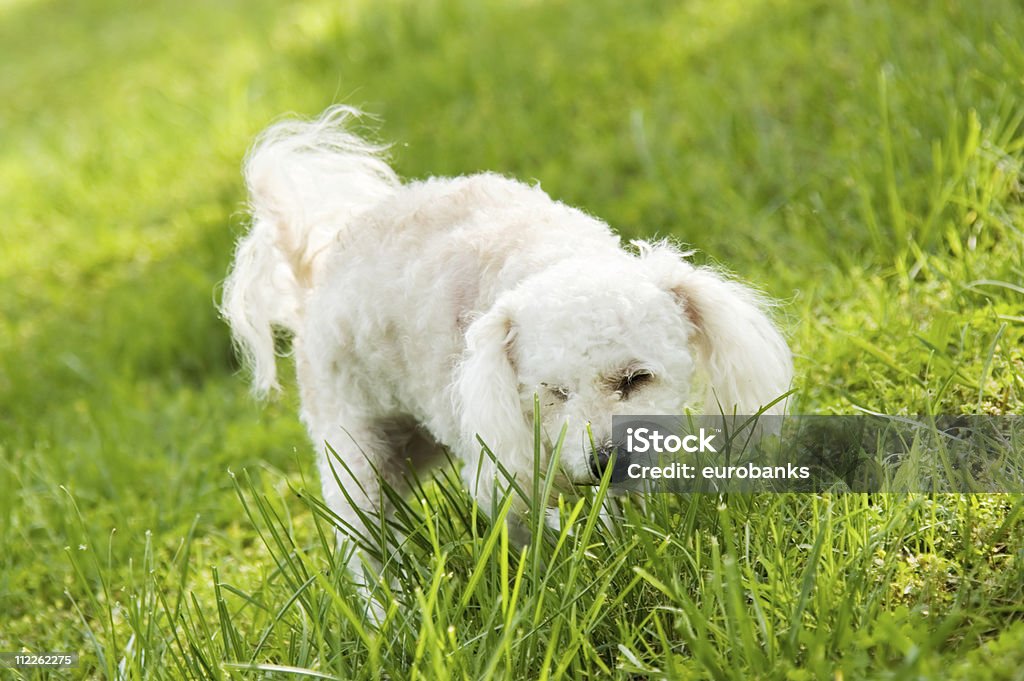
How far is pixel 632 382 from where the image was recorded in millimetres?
2426

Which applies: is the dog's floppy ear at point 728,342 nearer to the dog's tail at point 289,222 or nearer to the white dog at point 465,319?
the white dog at point 465,319

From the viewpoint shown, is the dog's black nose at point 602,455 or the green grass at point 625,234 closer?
the green grass at point 625,234

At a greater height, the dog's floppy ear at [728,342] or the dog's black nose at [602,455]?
the dog's floppy ear at [728,342]

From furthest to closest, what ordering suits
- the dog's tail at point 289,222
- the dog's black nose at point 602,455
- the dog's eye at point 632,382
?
the dog's tail at point 289,222, the dog's eye at point 632,382, the dog's black nose at point 602,455

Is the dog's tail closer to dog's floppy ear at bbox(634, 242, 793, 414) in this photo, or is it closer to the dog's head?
the dog's head

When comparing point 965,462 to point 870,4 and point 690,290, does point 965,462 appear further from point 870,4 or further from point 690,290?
point 870,4

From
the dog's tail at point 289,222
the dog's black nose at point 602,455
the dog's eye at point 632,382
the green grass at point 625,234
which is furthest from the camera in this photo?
the dog's tail at point 289,222

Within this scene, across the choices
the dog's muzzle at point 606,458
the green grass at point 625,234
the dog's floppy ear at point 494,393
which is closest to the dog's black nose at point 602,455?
the dog's muzzle at point 606,458

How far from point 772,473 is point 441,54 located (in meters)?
5.43

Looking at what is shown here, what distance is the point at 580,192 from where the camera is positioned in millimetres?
5383

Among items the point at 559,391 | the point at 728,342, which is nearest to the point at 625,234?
the point at 728,342

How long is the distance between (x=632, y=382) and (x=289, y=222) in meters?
1.62
